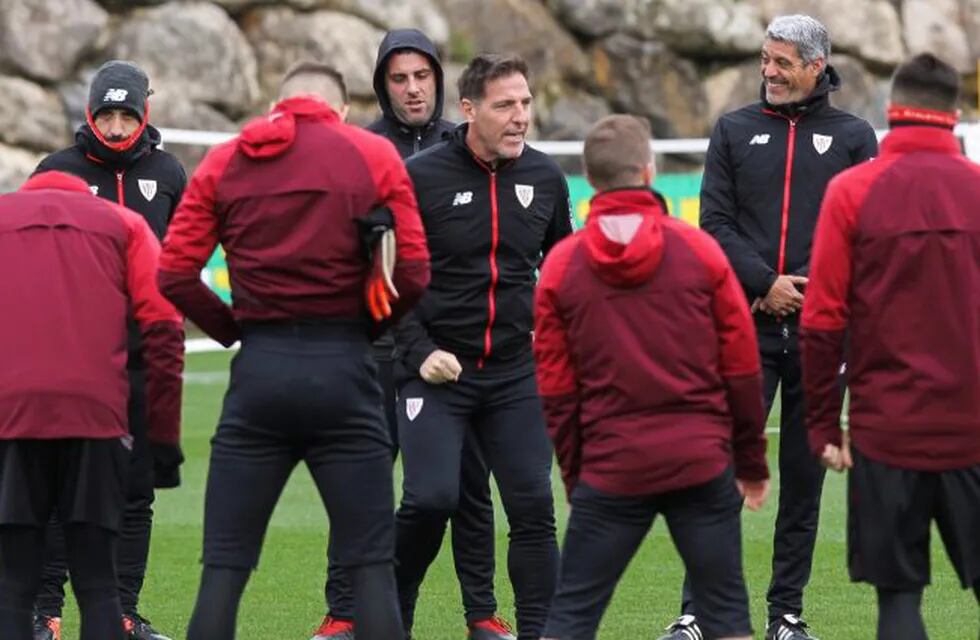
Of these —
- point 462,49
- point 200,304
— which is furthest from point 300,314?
point 462,49

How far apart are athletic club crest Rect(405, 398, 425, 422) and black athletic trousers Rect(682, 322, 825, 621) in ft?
4.63

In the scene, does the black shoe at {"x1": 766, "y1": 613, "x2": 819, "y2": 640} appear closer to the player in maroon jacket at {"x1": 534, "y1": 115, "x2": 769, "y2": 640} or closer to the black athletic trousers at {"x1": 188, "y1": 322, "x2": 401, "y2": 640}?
the player in maroon jacket at {"x1": 534, "y1": 115, "x2": 769, "y2": 640}

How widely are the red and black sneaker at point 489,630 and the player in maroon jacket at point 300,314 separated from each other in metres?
1.83

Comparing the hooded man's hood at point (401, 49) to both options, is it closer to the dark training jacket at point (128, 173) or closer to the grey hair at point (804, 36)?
the dark training jacket at point (128, 173)

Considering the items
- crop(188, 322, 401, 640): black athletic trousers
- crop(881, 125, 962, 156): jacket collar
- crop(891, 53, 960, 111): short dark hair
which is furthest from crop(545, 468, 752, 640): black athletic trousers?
crop(891, 53, 960, 111): short dark hair

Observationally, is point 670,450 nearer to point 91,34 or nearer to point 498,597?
point 498,597

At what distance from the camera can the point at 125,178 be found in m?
8.77

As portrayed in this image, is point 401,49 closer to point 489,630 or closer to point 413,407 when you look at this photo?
point 413,407

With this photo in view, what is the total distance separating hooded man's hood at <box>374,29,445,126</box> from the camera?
871cm

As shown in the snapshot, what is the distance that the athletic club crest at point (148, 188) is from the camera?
8781 mm

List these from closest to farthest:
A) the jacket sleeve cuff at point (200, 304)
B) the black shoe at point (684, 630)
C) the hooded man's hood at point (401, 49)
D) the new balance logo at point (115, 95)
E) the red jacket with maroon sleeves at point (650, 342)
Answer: the red jacket with maroon sleeves at point (650, 342) → the jacket sleeve cuff at point (200, 304) → the black shoe at point (684, 630) → the new balance logo at point (115, 95) → the hooded man's hood at point (401, 49)

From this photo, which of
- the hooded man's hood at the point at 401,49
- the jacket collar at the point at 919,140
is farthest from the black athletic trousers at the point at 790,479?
the jacket collar at the point at 919,140

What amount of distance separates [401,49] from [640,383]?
2.89 metres

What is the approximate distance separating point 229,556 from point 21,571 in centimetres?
78
